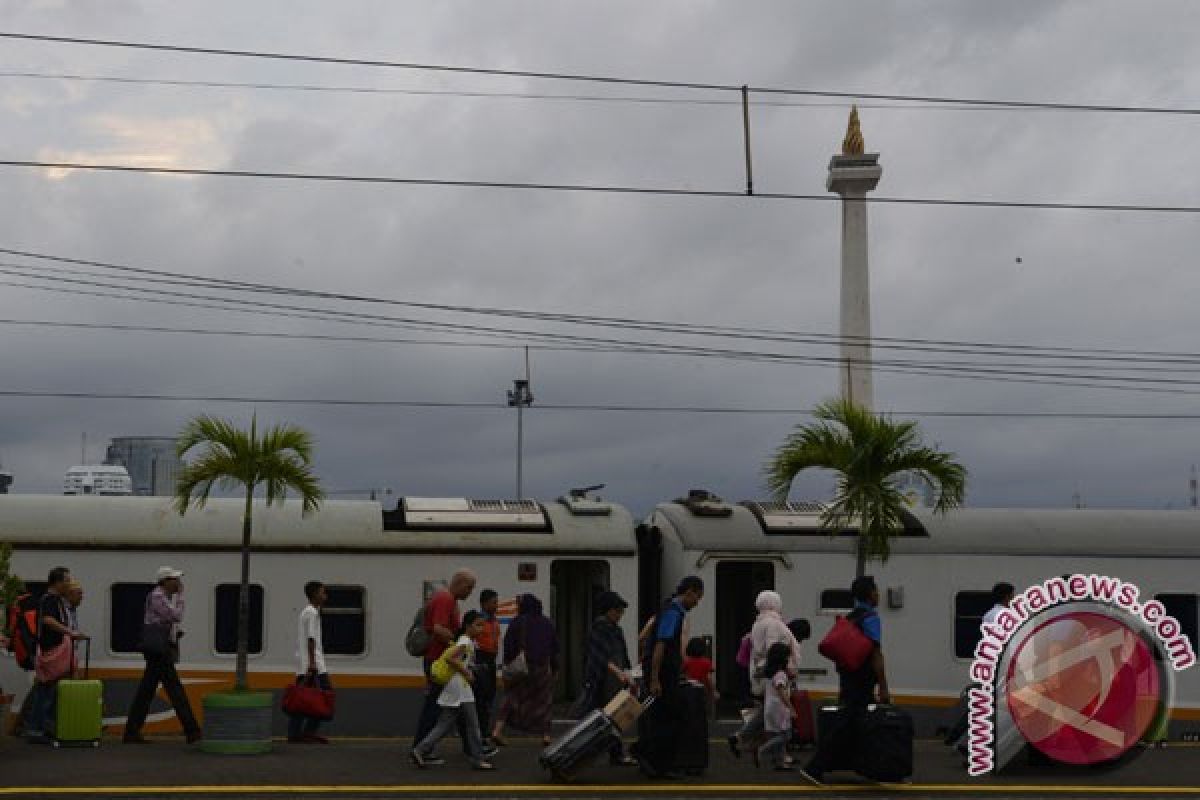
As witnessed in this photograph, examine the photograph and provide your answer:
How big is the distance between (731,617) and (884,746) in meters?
7.41

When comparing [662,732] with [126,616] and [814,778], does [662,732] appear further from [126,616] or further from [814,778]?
[126,616]

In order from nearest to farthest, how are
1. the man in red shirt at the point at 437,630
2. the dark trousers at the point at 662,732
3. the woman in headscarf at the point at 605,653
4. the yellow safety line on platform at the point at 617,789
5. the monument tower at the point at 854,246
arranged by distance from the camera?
the yellow safety line on platform at the point at 617,789 < the dark trousers at the point at 662,732 < the man in red shirt at the point at 437,630 < the woman in headscarf at the point at 605,653 < the monument tower at the point at 854,246

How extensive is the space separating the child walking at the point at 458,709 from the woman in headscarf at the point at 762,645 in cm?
251

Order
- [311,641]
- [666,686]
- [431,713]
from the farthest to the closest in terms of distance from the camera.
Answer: [311,641], [431,713], [666,686]

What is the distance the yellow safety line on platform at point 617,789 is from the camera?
40.9 feet

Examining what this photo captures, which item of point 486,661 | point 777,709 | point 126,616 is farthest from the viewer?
point 126,616

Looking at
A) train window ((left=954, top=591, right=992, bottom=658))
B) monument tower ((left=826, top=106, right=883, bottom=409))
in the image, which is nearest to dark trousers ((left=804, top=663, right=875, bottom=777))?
train window ((left=954, top=591, right=992, bottom=658))

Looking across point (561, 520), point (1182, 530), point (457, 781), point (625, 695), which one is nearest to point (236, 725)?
point (457, 781)

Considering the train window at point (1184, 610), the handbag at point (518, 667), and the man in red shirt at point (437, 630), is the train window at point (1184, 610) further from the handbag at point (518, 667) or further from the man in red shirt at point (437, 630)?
the man in red shirt at point (437, 630)

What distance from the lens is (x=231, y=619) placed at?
18031 millimetres

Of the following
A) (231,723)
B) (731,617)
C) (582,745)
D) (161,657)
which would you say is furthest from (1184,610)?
(161,657)

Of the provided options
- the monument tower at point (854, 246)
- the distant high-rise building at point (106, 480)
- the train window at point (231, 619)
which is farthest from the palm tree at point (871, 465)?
the monument tower at point (854, 246)

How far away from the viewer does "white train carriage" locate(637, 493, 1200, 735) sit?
18734 millimetres

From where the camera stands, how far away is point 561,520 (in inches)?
749
